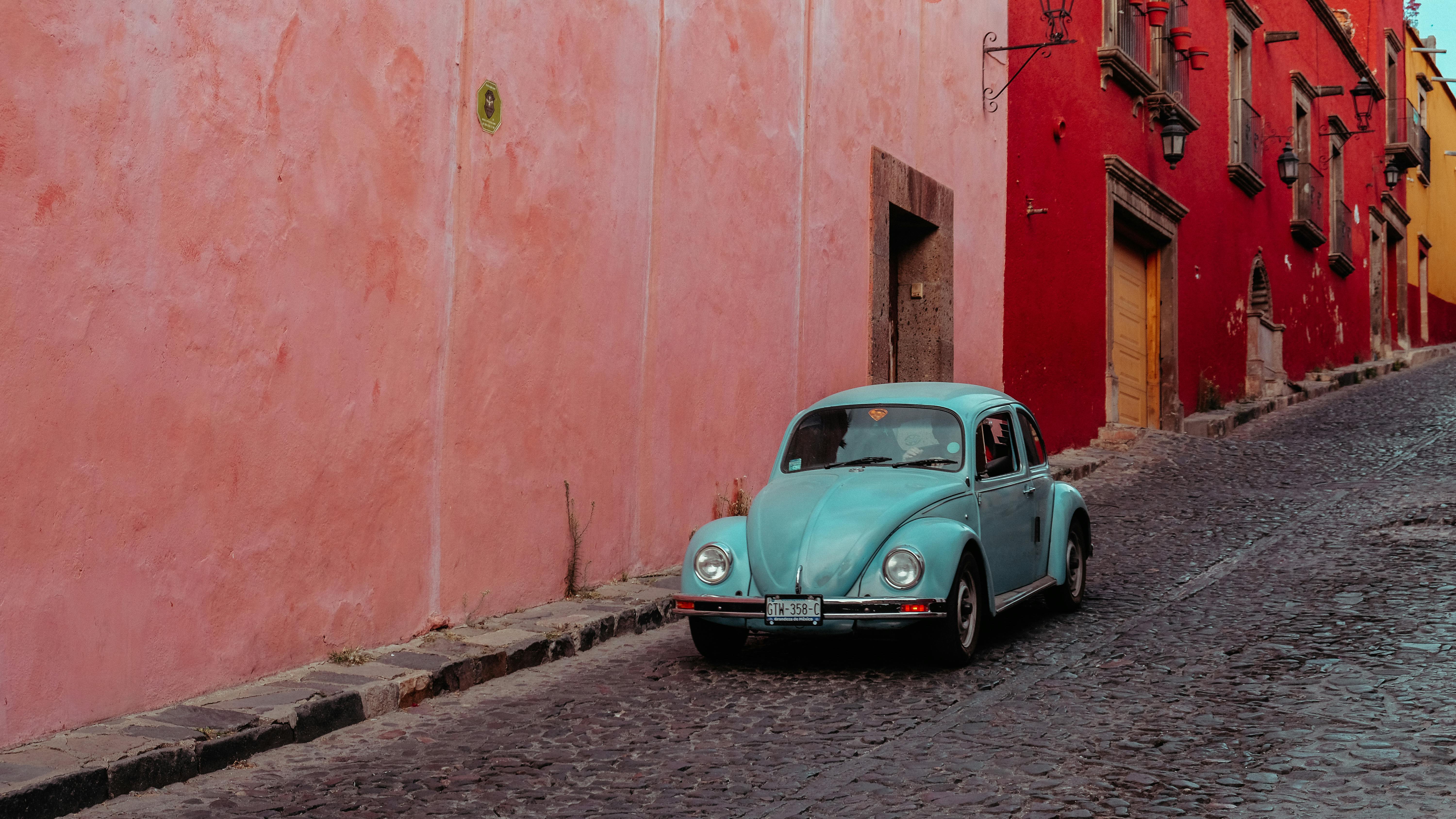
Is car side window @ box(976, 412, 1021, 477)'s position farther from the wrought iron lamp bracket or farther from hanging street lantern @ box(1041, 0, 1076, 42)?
hanging street lantern @ box(1041, 0, 1076, 42)

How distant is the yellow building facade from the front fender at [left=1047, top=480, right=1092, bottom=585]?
3104 cm

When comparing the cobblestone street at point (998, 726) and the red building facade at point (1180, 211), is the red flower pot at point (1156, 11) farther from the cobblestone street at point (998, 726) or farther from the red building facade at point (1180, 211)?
the cobblestone street at point (998, 726)

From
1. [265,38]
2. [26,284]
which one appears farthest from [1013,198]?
[26,284]

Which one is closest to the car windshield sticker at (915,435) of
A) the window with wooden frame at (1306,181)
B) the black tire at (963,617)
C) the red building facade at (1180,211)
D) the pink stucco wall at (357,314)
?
the black tire at (963,617)

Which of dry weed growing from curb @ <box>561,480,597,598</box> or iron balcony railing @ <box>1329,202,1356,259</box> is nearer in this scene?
dry weed growing from curb @ <box>561,480,597,598</box>

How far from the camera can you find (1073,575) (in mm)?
7840

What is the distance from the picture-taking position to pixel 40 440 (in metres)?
4.75

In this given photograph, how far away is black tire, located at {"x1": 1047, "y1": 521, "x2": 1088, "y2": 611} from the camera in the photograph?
7.68 m

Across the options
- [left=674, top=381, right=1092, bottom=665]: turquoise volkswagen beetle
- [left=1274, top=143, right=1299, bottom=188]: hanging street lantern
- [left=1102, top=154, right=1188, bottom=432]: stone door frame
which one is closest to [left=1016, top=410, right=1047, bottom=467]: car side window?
[left=674, top=381, right=1092, bottom=665]: turquoise volkswagen beetle

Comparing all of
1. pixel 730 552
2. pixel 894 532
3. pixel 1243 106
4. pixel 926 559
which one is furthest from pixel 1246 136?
pixel 730 552

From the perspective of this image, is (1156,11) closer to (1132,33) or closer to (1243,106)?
(1132,33)

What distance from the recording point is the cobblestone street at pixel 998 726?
4258 mm

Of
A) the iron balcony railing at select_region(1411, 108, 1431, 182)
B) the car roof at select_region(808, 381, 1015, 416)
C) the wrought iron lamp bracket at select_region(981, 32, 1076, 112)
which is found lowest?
the car roof at select_region(808, 381, 1015, 416)

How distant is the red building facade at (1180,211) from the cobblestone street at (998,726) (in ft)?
24.6
